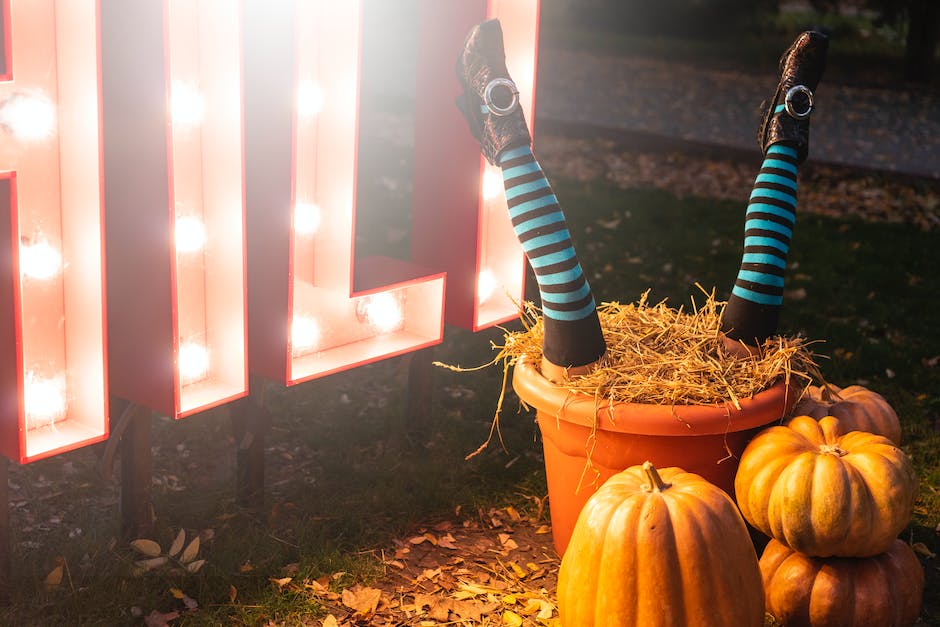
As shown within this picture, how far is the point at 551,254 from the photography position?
13.4 ft

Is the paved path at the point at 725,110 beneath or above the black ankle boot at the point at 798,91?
beneath

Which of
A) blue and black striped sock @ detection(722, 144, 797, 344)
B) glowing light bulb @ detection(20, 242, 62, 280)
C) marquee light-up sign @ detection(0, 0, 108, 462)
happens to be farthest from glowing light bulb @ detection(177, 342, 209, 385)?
blue and black striped sock @ detection(722, 144, 797, 344)

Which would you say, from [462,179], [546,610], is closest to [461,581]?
[546,610]

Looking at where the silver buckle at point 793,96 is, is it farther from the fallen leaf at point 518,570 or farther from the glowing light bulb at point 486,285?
the fallen leaf at point 518,570

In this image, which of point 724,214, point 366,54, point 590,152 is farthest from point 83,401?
point 366,54

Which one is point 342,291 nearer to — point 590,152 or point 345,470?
point 345,470

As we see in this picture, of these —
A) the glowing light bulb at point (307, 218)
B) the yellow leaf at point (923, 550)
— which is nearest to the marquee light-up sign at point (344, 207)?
the glowing light bulb at point (307, 218)

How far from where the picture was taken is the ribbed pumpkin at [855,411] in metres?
4.38

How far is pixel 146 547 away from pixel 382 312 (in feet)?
4.69

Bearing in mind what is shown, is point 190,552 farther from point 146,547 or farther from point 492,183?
point 492,183

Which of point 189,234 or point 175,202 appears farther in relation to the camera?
point 189,234

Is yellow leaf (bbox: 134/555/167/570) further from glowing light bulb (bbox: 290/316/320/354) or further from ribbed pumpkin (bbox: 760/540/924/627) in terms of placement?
ribbed pumpkin (bbox: 760/540/924/627)

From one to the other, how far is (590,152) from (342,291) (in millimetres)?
8420

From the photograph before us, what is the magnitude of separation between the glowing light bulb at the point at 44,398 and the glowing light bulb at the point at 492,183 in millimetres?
2069
